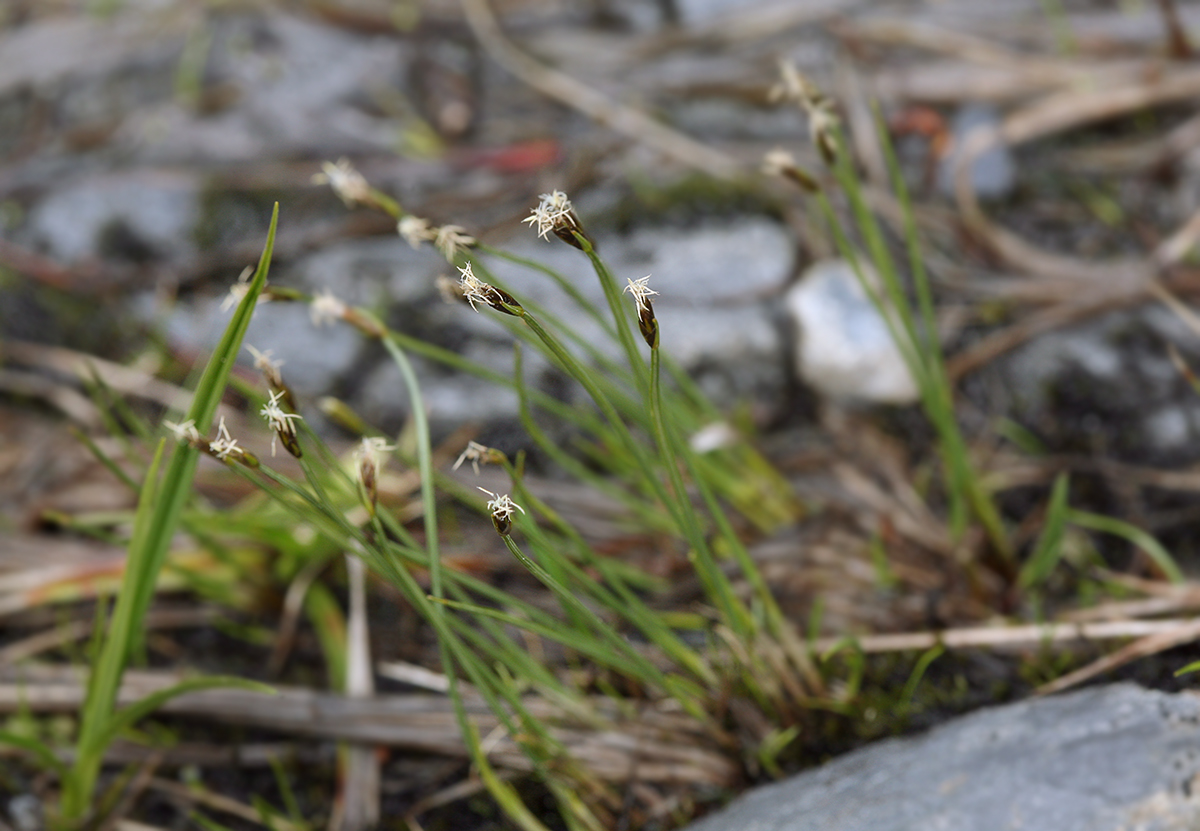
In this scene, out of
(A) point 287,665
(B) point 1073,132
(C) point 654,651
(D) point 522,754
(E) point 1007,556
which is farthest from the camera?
(B) point 1073,132

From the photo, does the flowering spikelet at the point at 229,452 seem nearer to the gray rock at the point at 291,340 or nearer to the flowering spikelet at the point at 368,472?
the flowering spikelet at the point at 368,472

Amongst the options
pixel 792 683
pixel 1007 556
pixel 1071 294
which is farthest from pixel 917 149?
pixel 792 683

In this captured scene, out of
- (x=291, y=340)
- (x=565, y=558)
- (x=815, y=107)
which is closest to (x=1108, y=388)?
(x=815, y=107)

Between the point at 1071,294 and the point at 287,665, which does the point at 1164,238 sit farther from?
the point at 287,665

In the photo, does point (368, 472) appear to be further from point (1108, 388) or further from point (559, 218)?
point (1108, 388)

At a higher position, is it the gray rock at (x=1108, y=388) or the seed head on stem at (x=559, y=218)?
the seed head on stem at (x=559, y=218)

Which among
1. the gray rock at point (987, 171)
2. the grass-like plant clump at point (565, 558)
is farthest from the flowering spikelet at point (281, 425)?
the gray rock at point (987, 171)
